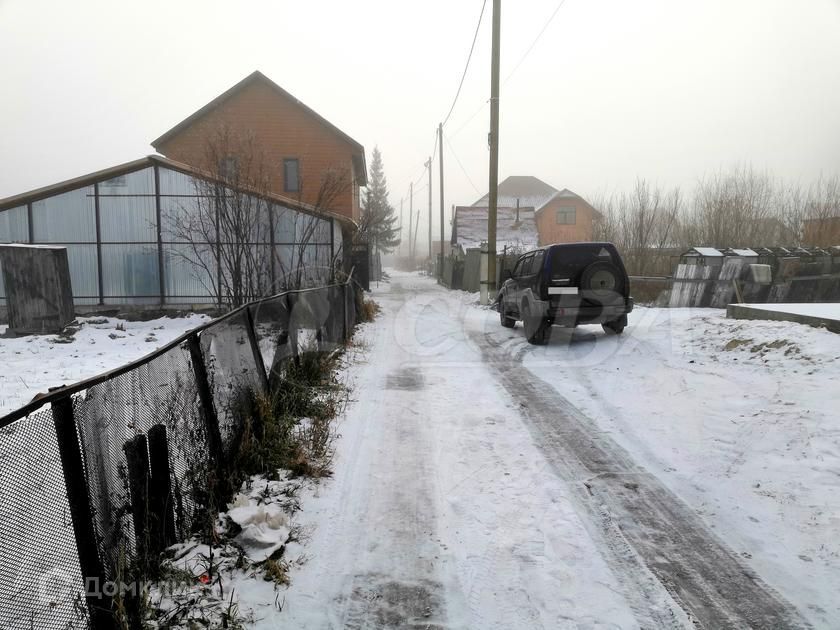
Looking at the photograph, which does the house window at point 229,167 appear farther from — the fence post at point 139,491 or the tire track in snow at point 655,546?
the fence post at point 139,491

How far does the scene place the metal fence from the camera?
2039 mm

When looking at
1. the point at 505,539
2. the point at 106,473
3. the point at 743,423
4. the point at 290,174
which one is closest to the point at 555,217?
the point at 290,174

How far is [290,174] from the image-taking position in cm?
2625

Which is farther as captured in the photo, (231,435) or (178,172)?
(178,172)

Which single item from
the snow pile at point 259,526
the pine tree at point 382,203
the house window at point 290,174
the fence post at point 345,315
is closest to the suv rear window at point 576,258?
the fence post at point 345,315

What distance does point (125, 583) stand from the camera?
2.51 metres

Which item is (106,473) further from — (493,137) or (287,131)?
(287,131)

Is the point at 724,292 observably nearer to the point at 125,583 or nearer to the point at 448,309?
the point at 448,309

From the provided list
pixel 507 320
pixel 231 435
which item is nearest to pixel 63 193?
pixel 507 320

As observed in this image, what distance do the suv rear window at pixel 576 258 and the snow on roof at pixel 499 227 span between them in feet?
84.3

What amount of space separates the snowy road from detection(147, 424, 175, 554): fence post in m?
0.73

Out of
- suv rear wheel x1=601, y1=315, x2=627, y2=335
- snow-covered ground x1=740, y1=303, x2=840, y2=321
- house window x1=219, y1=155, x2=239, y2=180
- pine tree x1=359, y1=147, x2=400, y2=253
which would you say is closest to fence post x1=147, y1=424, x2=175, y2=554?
snow-covered ground x1=740, y1=303, x2=840, y2=321

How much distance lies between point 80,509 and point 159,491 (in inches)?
30.5

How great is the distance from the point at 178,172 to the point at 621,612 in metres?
16.3
